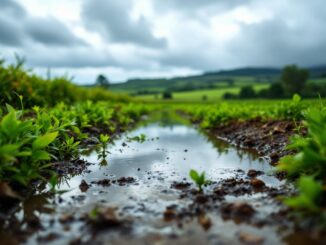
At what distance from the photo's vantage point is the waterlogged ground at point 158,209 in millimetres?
2875

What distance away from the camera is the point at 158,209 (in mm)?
3555

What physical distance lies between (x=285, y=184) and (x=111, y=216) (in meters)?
2.41

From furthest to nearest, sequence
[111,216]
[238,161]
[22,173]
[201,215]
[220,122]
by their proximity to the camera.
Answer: [220,122] < [238,161] < [22,173] < [201,215] < [111,216]

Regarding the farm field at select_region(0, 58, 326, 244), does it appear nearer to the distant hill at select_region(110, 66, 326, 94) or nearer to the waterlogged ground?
the waterlogged ground

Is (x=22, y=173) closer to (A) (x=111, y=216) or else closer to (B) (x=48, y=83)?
→ (A) (x=111, y=216)

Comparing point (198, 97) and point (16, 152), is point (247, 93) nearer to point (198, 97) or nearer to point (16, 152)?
point (198, 97)

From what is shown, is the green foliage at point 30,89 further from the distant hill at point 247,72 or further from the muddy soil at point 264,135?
the distant hill at point 247,72

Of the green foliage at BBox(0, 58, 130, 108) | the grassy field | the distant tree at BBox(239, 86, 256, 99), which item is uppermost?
the green foliage at BBox(0, 58, 130, 108)

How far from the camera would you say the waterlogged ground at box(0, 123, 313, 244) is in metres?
2.88

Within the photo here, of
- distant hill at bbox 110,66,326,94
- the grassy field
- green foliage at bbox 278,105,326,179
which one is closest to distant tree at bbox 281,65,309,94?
the grassy field

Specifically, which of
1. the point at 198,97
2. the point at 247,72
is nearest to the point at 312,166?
the point at 198,97

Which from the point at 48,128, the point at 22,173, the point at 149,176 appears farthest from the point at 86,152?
the point at 22,173

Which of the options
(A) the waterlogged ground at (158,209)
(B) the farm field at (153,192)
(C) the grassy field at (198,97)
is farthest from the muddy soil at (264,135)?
(C) the grassy field at (198,97)

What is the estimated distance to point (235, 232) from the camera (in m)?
2.92
